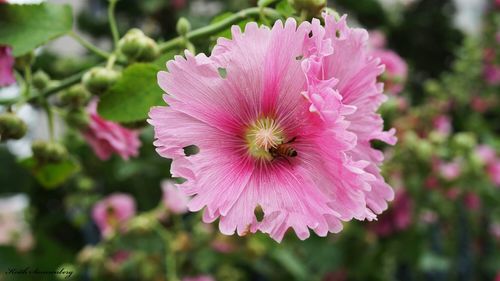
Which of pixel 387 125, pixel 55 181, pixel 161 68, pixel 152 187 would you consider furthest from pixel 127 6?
pixel 161 68

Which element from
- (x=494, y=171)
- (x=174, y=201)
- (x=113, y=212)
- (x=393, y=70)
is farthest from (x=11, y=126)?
(x=494, y=171)

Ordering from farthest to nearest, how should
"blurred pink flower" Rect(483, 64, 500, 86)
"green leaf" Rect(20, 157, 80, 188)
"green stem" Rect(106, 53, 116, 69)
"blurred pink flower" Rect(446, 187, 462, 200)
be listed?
1. "blurred pink flower" Rect(483, 64, 500, 86)
2. "blurred pink flower" Rect(446, 187, 462, 200)
3. "green leaf" Rect(20, 157, 80, 188)
4. "green stem" Rect(106, 53, 116, 69)

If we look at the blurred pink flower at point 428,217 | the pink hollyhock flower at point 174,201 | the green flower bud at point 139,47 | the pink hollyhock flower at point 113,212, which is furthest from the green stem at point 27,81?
the blurred pink flower at point 428,217

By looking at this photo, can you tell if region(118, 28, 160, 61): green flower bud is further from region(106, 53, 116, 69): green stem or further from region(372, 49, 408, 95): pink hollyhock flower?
region(372, 49, 408, 95): pink hollyhock flower

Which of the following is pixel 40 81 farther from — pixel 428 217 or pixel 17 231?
pixel 17 231

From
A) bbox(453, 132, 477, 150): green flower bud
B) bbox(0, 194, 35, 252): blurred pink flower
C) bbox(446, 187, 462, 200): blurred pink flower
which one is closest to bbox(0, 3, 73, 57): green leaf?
bbox(453, 132, 477, 150): green flower bud

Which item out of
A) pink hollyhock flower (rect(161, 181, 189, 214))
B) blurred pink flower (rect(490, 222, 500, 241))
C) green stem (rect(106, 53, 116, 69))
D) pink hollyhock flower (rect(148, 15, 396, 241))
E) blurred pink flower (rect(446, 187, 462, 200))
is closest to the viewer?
pink hollyhock flower (rect(148, 15, 396, 241))

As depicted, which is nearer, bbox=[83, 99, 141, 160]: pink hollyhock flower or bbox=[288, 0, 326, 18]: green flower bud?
bbox=[288, 0, 326, 18]: green flower bud
